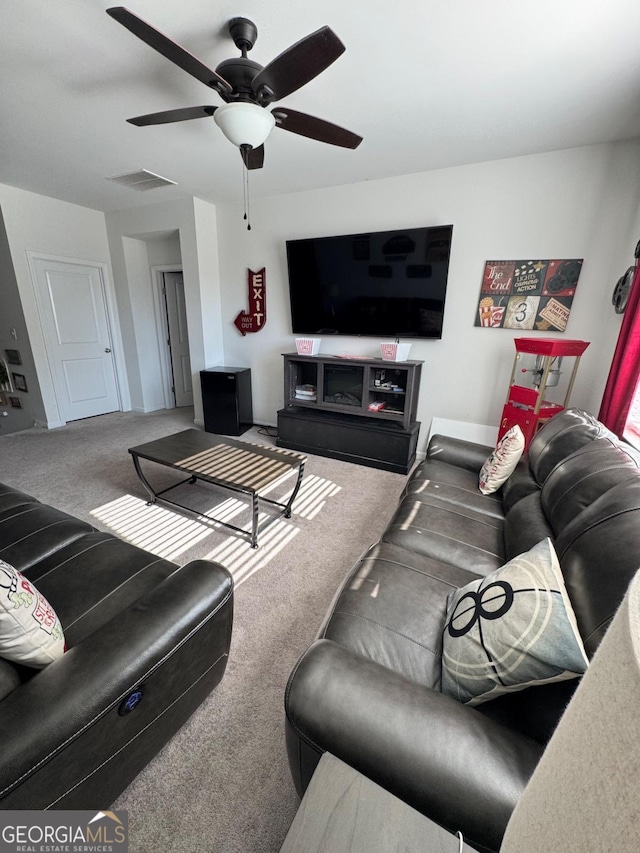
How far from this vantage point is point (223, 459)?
2.39 meters

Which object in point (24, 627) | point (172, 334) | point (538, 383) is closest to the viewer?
point (24, 627)

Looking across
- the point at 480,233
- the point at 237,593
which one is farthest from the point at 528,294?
the point at 237,593

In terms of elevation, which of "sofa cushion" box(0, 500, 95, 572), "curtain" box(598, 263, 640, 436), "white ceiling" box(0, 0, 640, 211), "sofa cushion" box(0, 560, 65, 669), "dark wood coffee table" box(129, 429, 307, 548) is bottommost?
"dark wood coffee table" box(129, 429, 307, 548)

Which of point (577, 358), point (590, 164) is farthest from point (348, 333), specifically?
point (590, 164)

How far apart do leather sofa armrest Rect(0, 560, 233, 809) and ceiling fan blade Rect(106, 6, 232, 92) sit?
1863 millimetres

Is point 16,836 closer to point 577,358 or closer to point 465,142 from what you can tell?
point 577,358

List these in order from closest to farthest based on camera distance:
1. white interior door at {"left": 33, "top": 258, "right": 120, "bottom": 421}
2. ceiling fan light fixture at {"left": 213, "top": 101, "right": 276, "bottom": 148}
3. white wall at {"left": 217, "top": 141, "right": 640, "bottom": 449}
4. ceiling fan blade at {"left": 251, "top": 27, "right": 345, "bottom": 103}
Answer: ceiling fan blade at {"left": 251, "top": 27, "right": 345, "bottom": 103} < ceiling fan light fixture at {"left": 213, "top": 101, "right": 276, "bottom": 148} < white wall at {"left": 217, "top": 141, "right": 640, "bottom": 449} < white interior door at {"left": 33, "top": 258, "right": 120, "bottom": 421}

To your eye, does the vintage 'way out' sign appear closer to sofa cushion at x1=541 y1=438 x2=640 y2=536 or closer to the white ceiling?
the white ceiling

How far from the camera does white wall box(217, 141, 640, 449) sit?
2539 mm

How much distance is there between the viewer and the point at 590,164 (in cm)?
251

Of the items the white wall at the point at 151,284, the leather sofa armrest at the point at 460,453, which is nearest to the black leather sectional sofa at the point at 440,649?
the leather sofa armrest at the point at 460,453

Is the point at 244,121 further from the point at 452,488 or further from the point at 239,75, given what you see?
the point at 452,488

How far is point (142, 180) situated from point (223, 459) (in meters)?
2.95

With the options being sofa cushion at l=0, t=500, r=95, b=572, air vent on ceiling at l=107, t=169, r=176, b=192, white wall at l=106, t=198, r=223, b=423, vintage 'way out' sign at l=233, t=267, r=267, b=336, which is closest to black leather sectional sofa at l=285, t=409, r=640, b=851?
sofa cushion at l=0, t=500, r=95, b=572
